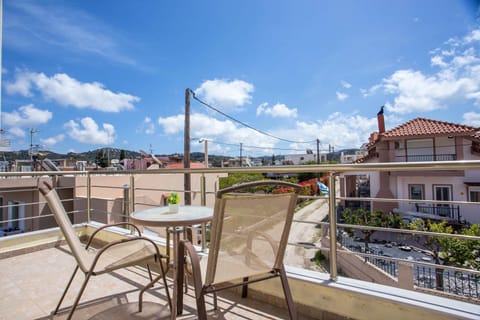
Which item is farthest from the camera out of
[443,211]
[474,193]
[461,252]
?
[443,211]

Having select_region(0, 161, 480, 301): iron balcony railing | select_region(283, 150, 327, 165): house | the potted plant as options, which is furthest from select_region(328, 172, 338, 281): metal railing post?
select_region(283, 150, 327, 165): house

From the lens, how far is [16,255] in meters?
3.13

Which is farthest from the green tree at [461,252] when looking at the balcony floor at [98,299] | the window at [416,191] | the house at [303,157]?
the house at [303,157]

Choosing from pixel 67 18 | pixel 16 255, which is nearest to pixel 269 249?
pixel 16 255

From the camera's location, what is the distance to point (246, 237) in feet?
4.27

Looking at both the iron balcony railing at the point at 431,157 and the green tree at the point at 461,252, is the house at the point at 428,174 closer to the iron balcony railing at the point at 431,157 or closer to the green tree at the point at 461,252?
the iron balcony railing at the point at 431,157

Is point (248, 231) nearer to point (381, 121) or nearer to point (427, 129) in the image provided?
point (427, 129)

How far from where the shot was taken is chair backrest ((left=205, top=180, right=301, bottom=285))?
3.96 ft

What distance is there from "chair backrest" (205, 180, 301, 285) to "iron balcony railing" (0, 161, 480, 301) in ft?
1.25

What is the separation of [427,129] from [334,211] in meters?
15.0

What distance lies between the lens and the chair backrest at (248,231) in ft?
3.96

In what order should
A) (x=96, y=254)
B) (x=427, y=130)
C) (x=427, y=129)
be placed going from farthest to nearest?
(x=427, y=129), (x=427, y=130), (x=96, y=254)

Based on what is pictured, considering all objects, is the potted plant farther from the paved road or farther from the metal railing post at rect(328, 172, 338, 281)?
the paved road

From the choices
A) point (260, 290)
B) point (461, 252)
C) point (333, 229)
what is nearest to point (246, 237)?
point (333, 229)
